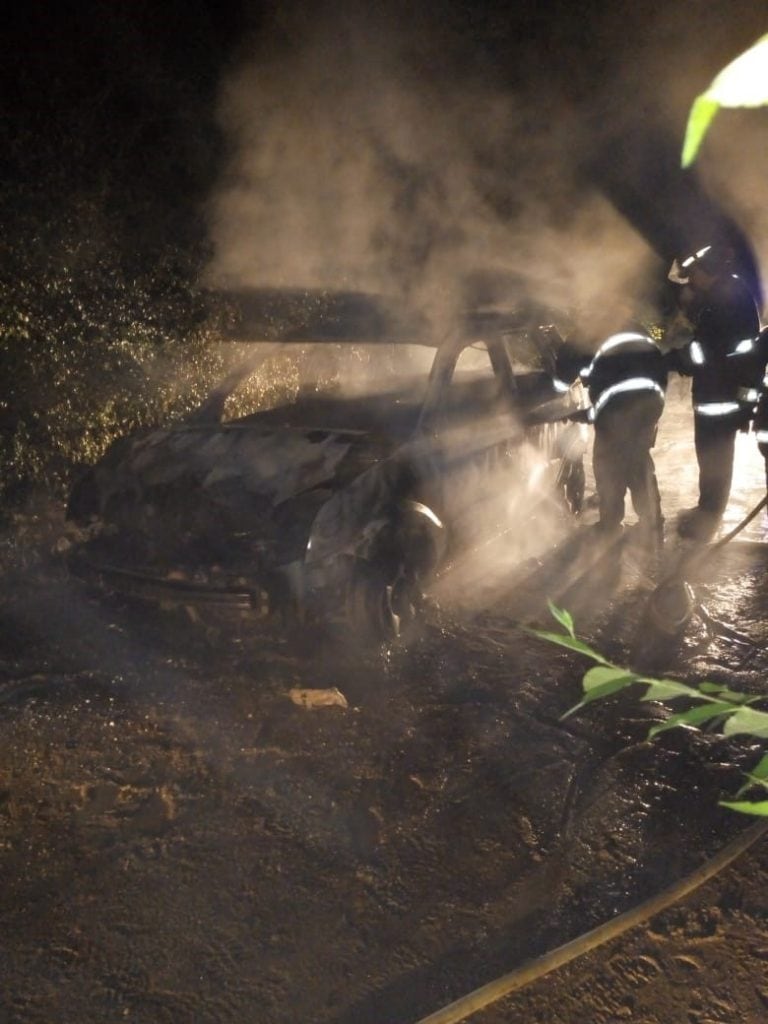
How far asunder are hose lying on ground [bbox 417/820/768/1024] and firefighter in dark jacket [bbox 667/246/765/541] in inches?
130

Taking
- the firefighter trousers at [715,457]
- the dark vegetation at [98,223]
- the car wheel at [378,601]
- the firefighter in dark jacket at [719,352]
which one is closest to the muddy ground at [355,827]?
the car wheel at [378,601]

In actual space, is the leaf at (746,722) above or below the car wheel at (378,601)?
above

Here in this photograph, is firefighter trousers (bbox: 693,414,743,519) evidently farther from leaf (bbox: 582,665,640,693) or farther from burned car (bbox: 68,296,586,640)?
leaf (bbox: 582,665,640,693)

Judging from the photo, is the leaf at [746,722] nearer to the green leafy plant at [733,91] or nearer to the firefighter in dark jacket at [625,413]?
the green leafy plant at [733,91]

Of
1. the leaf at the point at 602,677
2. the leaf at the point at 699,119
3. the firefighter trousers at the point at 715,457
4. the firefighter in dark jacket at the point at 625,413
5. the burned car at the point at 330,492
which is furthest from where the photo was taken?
the firefighter trousers at the point at 715,457

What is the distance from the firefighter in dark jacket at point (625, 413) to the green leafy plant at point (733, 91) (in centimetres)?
451

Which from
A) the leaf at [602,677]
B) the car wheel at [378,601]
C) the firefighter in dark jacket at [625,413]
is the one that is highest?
the firefighter in dark jacket at [625,413]

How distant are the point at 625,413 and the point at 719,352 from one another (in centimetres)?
81

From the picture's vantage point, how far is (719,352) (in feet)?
17.0

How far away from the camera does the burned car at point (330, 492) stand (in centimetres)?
370

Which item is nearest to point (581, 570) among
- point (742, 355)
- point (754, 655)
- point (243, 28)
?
point (754, 655)

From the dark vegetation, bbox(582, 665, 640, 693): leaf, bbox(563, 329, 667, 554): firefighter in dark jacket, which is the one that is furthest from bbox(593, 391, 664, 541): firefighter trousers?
bbox(582, 665, 640, 693): leaf

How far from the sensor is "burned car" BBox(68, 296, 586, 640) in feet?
12.1

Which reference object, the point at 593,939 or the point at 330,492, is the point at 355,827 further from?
the point at 330,492
